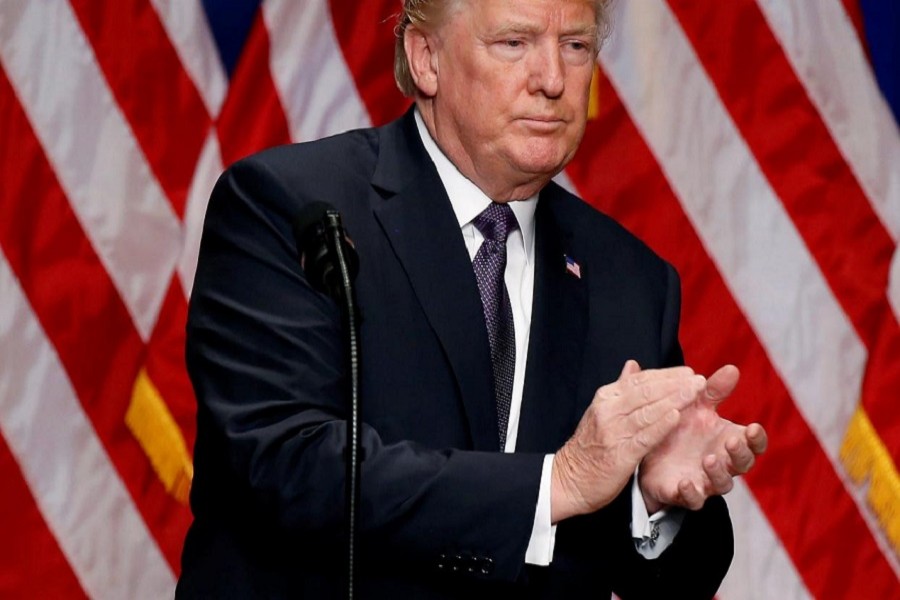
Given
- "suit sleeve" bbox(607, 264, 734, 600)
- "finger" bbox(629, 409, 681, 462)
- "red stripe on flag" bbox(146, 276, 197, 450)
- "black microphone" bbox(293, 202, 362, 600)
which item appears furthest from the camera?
"red stripe on flag" bbox(146, 276, 197, 450)

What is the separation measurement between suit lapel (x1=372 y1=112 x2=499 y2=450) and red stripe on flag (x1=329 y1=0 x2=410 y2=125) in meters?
1.09

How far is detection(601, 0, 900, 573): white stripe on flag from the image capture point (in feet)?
10.9

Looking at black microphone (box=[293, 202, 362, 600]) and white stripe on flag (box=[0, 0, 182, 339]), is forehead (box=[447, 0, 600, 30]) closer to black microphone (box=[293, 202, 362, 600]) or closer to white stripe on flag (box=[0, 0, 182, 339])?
black microphone (box=[293, 202, 362, 600])

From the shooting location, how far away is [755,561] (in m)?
3.35

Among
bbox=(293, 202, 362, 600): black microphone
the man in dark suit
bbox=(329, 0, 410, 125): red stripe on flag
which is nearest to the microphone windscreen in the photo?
bbox=(293, 202, 362, 600): black microphone

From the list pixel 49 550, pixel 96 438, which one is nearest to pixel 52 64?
pixel 96 438

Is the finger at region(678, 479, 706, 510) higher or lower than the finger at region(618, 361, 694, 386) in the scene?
lower

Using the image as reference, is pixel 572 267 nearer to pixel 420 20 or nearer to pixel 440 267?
pixel 440 267

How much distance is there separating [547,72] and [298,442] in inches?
26.3

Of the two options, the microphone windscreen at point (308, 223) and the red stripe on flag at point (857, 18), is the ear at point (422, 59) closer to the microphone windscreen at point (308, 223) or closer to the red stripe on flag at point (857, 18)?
the microphone windscreen at point (308, 223)

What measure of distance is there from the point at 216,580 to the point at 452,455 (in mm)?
390

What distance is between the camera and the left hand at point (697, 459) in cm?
201

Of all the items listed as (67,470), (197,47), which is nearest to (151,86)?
(197,47)

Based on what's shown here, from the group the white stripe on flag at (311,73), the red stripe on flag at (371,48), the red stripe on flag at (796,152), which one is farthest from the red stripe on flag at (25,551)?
the red stripe on flag at (796,152)
